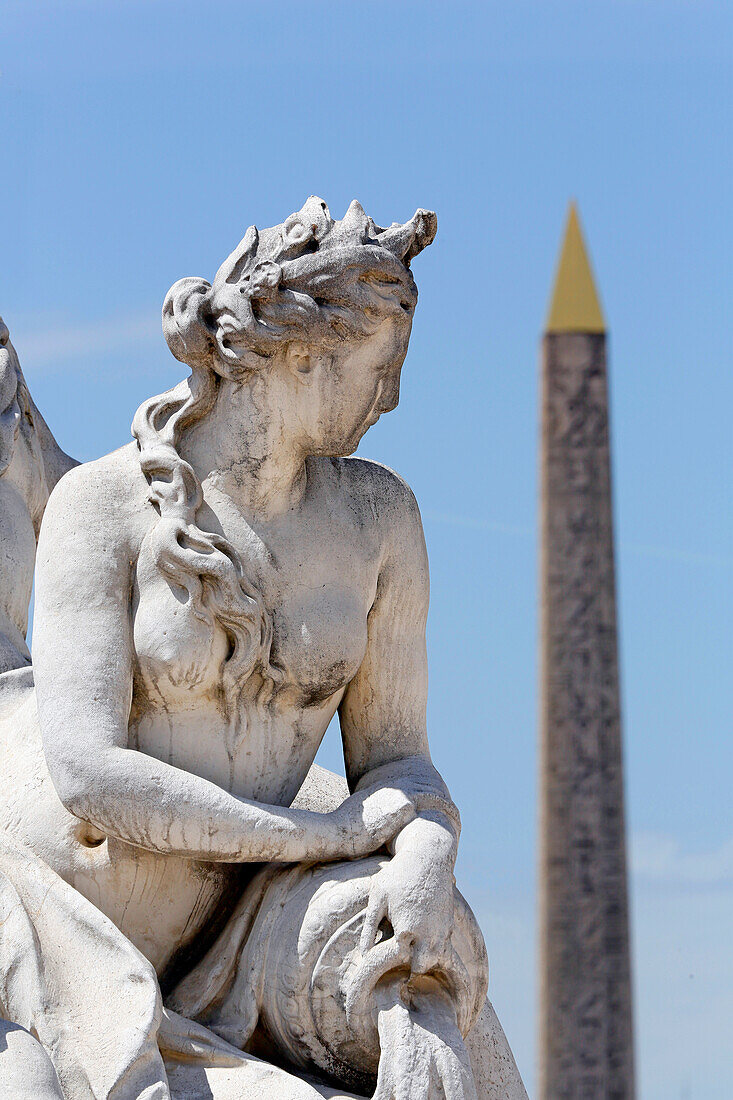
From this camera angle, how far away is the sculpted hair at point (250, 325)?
437cm

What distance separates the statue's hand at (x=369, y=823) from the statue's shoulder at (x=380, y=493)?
32.8 inches

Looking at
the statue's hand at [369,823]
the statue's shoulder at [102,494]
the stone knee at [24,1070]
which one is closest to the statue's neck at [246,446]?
the statue's shoulder at [102,494]

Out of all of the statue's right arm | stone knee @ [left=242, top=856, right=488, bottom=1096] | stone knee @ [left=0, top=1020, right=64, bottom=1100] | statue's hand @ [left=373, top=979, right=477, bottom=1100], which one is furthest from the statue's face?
stone knee @ [left=0, top=1020, right=64, bottom=1100]

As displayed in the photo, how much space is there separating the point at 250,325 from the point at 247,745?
45.0 inches

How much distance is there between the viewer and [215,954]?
445cm

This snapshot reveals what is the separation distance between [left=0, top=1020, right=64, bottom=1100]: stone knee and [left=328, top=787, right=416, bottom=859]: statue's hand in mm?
903

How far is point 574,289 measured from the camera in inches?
233

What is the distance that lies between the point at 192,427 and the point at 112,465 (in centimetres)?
25

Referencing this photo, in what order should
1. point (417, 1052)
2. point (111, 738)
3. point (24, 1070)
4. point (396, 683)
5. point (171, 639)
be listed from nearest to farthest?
1. point (24, 1070)
2. point (417, 1052)
3. point (111, 738)
4. point (171, 639)
5. point (396, 683)

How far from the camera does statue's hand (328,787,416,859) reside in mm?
4293

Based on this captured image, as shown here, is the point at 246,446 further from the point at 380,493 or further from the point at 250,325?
the point at 380,493

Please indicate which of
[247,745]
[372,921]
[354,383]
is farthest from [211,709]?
[354,383]

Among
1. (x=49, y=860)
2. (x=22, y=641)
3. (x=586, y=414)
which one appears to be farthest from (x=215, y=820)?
(x=586, y=414)

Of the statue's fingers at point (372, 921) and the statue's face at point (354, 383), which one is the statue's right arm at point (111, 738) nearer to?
the statue's fingers at point (372, 921)
